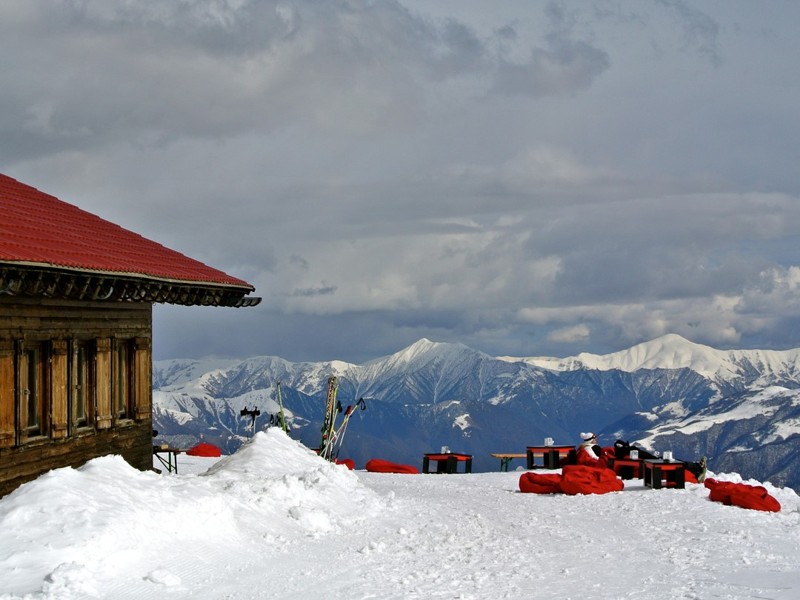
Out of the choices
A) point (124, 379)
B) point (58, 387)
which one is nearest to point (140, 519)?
point (58, 387)

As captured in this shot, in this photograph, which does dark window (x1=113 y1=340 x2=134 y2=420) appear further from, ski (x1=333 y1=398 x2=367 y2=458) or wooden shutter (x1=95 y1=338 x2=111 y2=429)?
ski (x1=333 y1=398 x2=367 y2=458)

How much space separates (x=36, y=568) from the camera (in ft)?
44.3

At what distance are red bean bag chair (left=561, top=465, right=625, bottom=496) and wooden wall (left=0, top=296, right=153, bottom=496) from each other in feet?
Result: 31.9

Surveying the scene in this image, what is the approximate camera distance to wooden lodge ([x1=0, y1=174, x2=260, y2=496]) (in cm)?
1747

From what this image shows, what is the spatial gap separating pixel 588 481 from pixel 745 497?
3.78 m

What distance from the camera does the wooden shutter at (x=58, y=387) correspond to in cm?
1905

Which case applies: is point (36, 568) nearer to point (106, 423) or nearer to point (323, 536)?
point (323, 536)

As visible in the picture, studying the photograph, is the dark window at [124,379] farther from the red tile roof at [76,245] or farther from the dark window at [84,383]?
Result: the red tile roof at [76,245]

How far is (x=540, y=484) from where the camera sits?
86.0ft

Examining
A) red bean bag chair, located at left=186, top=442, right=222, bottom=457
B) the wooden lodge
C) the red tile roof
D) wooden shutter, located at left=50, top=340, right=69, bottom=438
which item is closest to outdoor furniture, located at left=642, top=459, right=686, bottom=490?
the wooden lodge

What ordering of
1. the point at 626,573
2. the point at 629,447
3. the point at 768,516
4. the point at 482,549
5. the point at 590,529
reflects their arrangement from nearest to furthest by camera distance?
1. the point at 626,573
2. the point at 482,549
3. the point at 590,529
4. the point at 768,516
5. the point at 629,447

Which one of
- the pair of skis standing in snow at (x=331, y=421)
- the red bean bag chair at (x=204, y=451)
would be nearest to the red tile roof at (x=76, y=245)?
the pair of skis standing in snow at (x=331, y=421)

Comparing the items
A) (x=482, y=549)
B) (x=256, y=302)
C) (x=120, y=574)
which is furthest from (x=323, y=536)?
(x=256, y=302)

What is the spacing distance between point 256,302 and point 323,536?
8.37m
